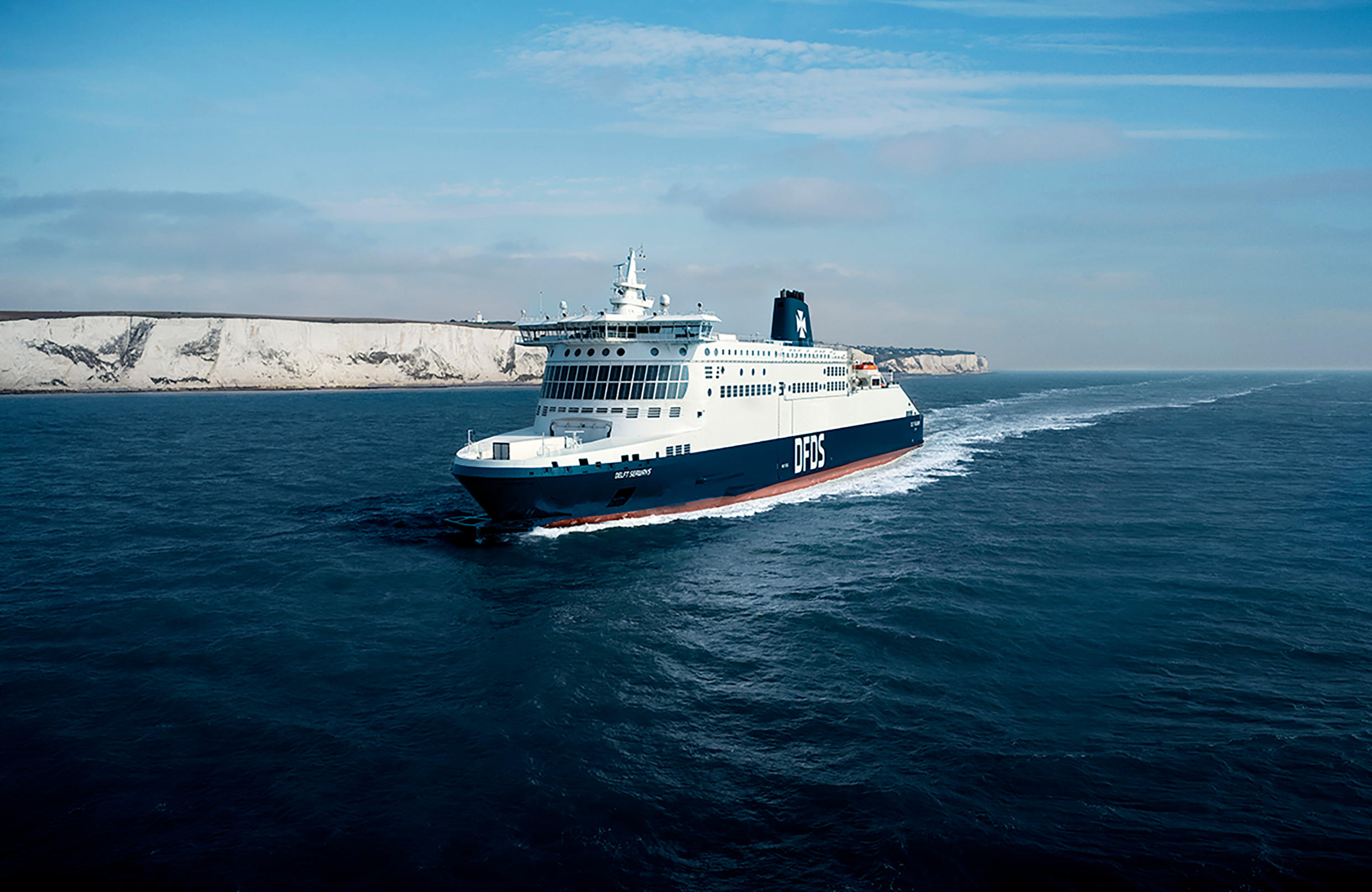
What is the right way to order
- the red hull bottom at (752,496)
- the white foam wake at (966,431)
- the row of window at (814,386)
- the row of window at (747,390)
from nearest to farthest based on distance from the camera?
1. the red hull bottom at (752,496)
2. the row of window at (747,390)
3. the white foam wake at (966,431)
4. the row of window at (814,386)

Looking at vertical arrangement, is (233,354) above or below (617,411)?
above

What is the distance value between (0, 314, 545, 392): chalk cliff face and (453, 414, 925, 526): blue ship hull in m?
104

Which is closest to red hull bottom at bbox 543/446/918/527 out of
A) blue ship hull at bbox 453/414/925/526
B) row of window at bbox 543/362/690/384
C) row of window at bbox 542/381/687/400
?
blue ship hull at bbox 453/414/925/526

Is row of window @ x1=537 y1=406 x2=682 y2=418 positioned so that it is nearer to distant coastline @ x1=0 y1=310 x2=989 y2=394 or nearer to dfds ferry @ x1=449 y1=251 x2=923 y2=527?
dfds ferry @ x1=449 y1=251 x2=923 y2=527

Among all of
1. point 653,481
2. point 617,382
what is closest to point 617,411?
point 617,382

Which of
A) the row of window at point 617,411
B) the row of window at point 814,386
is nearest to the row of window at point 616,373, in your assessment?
the row of window at point 617,411

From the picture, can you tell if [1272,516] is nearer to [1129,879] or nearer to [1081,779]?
[1081,779]

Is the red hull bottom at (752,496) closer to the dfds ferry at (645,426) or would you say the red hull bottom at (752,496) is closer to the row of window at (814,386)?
the dfds ferry at (645,426)

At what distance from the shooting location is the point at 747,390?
128ft

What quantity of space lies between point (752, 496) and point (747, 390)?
5895 millimetres

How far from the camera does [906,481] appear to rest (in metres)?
45.7

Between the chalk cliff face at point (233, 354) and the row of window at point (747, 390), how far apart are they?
104843 millimetres

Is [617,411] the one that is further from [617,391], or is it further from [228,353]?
[228,353]

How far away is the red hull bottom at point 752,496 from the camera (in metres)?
32.6
